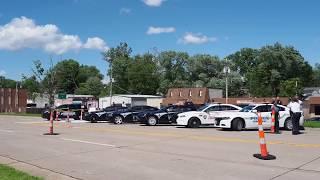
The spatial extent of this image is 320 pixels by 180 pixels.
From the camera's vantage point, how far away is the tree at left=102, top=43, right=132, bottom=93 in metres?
127

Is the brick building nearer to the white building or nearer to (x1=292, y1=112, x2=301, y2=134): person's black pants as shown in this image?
the white building

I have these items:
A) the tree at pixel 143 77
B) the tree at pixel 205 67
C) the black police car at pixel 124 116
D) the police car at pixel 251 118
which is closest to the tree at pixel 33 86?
the tree at pixel 143 77

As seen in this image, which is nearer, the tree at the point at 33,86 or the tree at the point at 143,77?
the tree at the point at 33,86

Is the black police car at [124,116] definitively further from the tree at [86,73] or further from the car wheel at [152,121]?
the tree at [86,73]

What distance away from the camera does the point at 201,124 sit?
26.1m

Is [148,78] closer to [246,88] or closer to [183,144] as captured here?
[246,88]

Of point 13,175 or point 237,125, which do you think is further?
point 237,125

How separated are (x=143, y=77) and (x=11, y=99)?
114ft

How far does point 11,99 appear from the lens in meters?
119

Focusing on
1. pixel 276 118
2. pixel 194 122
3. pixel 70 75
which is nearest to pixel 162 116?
pixel 194 122

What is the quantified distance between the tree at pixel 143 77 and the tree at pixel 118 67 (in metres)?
2.59

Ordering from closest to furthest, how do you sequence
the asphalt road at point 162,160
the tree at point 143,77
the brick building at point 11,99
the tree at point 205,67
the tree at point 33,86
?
the asphalt road at point 162,160, the tree at point 33,86, the tree at point 205,67, the brick building at point 11,99, the tree at point 143,77

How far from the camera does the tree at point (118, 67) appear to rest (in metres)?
127

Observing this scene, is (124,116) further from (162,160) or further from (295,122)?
(162,160)
